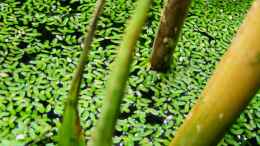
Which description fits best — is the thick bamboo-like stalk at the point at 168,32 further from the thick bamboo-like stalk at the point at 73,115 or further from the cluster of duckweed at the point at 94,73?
the thick bamboo-like stalk at the point at 73,115

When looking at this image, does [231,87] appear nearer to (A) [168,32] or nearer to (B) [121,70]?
(B) [121,70]

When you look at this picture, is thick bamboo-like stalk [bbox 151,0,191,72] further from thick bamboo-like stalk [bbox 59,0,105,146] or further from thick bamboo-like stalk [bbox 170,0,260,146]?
thick bamboo-like stalk [bbox 59,0,105,146]

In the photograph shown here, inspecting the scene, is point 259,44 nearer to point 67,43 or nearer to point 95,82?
point 95,82

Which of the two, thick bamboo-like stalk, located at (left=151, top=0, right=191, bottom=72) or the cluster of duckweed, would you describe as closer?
the cluster of duckweed

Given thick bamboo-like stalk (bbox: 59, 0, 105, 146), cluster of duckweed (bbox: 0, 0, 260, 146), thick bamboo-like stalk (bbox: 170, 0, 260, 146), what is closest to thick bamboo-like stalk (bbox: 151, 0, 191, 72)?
cluster of duckweed (bbox: 0, 0, 260, 146)

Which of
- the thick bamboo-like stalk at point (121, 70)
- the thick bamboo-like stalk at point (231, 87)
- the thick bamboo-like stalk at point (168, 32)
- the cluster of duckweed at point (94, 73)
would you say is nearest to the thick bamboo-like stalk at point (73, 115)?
the thick bamboo-like stalk at point (121, 70)
